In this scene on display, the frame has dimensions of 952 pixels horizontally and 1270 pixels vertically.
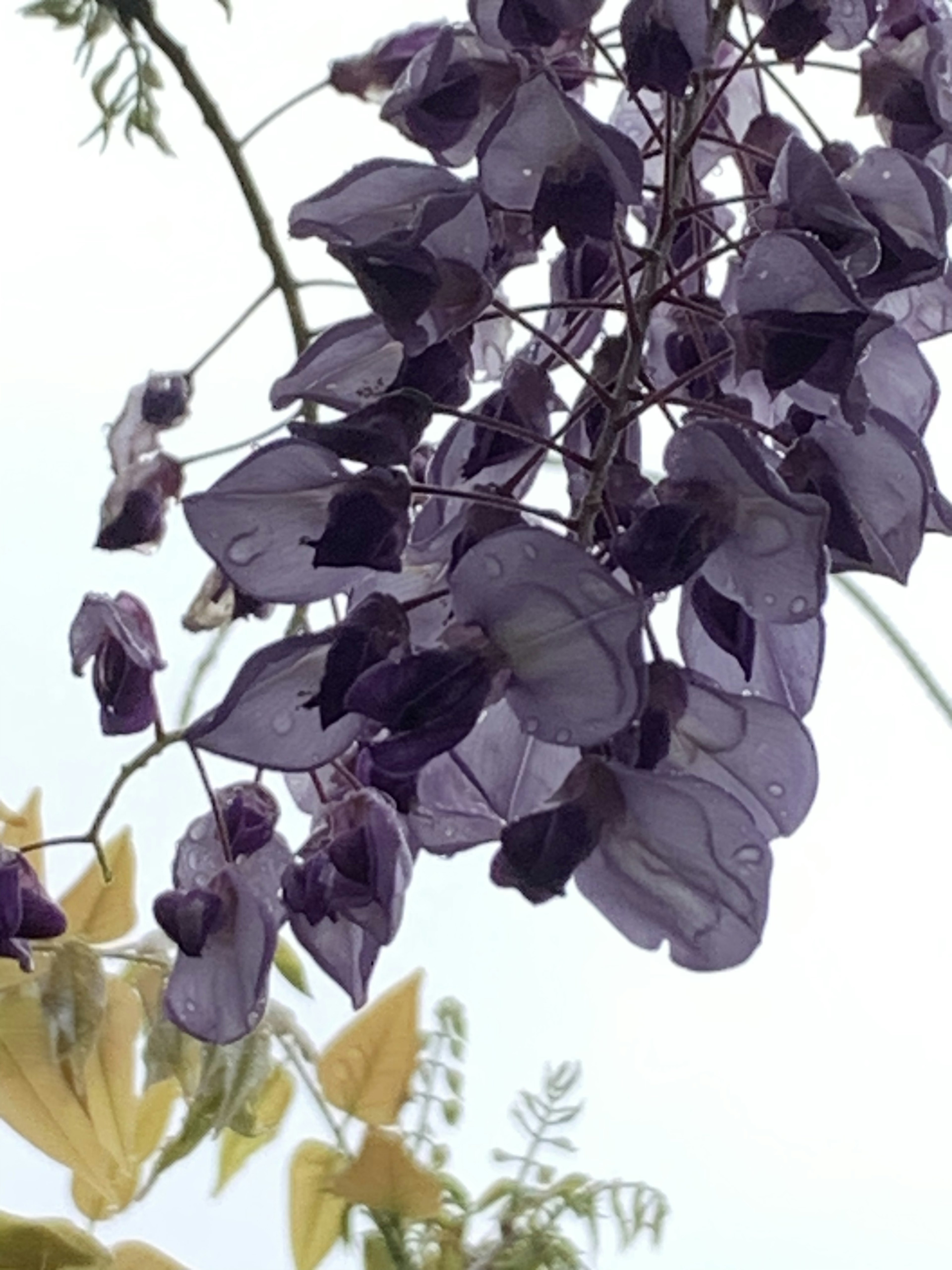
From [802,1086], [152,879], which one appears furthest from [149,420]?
[802,1086]

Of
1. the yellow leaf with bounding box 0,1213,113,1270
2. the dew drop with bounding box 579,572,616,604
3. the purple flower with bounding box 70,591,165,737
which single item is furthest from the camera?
the yellow leaf with bounding box 0,1213,113,1270

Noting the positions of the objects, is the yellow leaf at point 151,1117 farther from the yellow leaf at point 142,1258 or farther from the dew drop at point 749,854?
the dew drop at point 749,854

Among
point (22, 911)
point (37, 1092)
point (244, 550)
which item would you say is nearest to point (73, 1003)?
point (37, 1092)

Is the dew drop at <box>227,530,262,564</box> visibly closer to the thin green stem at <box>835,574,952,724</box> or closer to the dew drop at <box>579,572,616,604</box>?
the dew drop at <box>579,572,616,604</box>

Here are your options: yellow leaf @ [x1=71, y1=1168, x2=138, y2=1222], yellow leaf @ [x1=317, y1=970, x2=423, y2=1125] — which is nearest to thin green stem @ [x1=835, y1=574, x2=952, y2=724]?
yellow leaf @ [x1=317, y1=970, x2=423, y2=1125]

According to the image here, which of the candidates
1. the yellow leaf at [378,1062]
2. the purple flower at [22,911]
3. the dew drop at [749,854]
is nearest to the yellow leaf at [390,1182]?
the yellow leaf at [378,1062]

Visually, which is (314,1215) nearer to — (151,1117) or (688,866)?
(151,1117)

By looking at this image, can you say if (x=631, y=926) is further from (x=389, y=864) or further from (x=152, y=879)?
(x=152, y=879)
